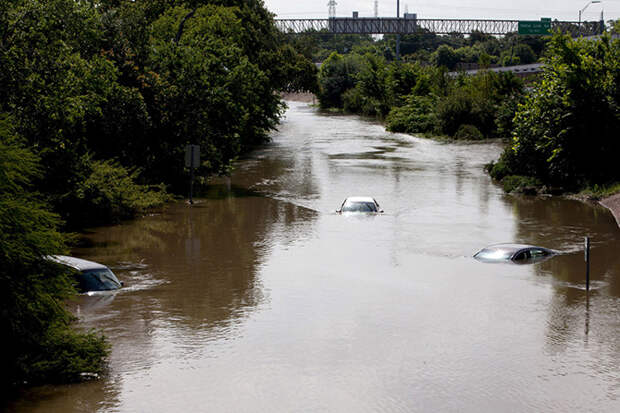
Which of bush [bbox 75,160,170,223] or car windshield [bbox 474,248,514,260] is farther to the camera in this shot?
bush [bbox 75,160,170,223]

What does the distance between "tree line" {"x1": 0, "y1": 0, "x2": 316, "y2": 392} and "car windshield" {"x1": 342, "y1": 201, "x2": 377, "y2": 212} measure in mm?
7717

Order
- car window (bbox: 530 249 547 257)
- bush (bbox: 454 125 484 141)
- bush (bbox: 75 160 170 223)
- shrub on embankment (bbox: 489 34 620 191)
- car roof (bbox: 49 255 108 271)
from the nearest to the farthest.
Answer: car roof (bbox: 49 255 108 271) → car window (bbox: 530 249 547 257) → bush (bbox: 75 160 170 223) → shrub on embankment (bbox: 489 34 620 191) → bush (bbox: 454 125 484 141)

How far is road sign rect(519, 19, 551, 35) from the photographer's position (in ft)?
409

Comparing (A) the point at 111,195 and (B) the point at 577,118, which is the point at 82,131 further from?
(B) the point at 577,118

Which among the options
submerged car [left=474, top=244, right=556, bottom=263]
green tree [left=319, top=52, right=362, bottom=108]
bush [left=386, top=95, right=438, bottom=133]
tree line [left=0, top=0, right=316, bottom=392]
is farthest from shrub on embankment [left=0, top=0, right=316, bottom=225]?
green tree [left=319, top=52, right=362, bottom=108]

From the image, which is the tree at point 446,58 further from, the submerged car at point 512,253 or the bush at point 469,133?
the submerged car at point 512,253

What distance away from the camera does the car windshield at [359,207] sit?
39344 millimetres

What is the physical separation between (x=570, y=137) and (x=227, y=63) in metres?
20.1

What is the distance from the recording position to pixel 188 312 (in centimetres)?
2231

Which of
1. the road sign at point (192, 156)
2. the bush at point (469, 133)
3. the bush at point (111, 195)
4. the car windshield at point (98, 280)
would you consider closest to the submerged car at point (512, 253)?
the car windshield at point (98, 280)

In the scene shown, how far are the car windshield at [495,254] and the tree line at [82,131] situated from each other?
589 inches

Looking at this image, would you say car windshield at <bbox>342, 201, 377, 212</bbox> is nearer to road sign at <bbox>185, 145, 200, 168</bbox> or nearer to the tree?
road sign at <bbox>185, 145, 200, 168</bbox>

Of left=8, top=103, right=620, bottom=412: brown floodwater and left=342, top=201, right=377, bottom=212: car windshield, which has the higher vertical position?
left=342, top=201, right=377, bottom=212: car windshield

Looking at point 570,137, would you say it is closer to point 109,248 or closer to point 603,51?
point 603,51
